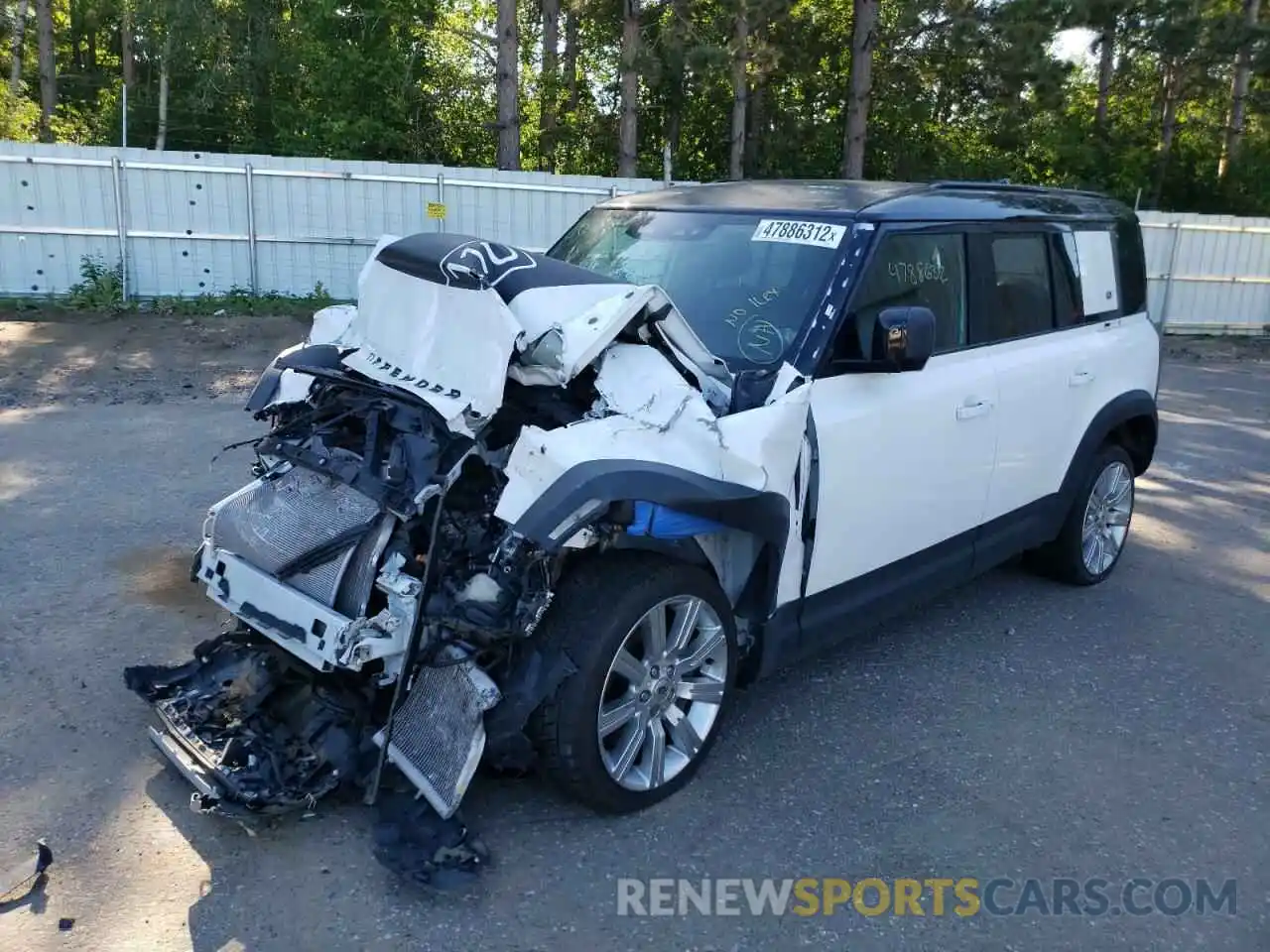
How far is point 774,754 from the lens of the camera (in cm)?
382

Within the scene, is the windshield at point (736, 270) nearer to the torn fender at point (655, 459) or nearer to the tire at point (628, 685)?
the torn fender at point (655, 459)

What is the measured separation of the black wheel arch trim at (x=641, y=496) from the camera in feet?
9.41

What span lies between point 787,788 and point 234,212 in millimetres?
12786

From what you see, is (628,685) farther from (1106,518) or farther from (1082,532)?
(1106,518)

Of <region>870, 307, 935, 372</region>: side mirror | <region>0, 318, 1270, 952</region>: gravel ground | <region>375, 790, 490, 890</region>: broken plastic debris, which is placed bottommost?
<region>0, 318, 1270, 952</region>: gravel ground

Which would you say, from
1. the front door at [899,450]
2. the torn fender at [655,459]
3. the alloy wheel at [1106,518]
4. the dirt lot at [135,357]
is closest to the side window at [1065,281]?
Answer: the front door at [899,450]

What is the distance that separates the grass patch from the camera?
1288 centimetres

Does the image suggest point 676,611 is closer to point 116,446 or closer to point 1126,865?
point 1126,865

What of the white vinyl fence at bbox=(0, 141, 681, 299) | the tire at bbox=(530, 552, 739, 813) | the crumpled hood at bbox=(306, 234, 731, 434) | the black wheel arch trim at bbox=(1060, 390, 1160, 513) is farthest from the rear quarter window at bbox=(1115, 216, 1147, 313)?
the white vinyl fence at bbox=(0, 141, 681, 299)

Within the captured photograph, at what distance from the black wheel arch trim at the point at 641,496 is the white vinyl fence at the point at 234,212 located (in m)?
12.1

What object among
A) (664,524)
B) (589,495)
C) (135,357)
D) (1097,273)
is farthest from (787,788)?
(135,357)

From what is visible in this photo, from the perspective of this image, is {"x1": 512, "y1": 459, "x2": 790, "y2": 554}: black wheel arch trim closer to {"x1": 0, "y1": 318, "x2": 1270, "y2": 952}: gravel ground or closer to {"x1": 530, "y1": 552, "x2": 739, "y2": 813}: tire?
{"x1": 530, "y1": 552, "x2": 739, "y2": 813}: tire

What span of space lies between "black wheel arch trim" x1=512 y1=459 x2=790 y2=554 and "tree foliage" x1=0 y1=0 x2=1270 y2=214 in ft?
58.4

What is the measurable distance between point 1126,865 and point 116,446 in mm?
6913
